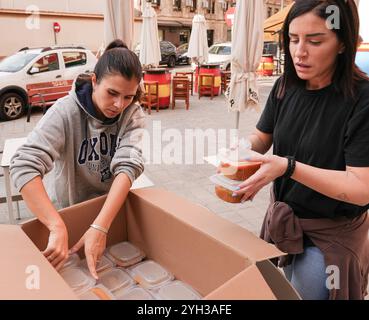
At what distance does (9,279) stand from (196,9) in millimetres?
31384

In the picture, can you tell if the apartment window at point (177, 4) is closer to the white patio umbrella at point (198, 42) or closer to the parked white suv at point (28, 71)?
the white patio umbrella at point (198, 42)

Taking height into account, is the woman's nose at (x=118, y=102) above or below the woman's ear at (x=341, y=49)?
below

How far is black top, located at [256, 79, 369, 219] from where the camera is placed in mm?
1053

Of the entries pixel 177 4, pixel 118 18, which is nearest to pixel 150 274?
pixel 118 18

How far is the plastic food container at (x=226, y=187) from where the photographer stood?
1.09m

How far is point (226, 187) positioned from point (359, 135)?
0.43 m

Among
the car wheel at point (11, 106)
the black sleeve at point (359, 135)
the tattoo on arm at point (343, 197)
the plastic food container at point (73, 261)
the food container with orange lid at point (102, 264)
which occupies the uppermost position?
the black sleeve at point (359, 135)

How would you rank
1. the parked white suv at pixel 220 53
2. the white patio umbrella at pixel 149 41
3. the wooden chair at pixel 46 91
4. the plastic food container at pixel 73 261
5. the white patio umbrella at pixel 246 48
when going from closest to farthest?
the plastic food container at pixel 73 261 → the white patio umbrella at pixel 246 48 → the wooden chair at pixel 46 91 → the white patio umbrella at pixel 149 41 → the parked white suv at pixel 220 53

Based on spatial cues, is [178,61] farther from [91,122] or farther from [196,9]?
[91,122]

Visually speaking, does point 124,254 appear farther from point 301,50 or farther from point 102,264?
point 301,50

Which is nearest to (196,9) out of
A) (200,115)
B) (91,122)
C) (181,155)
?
(200,115)

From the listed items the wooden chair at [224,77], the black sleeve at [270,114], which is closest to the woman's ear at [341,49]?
the black sleeve at [270,114]

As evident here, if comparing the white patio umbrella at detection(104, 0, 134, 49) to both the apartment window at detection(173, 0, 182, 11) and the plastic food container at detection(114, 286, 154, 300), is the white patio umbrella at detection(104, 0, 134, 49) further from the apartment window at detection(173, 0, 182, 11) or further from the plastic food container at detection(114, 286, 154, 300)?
the apartment window at detection(173, 0, 182, 11)

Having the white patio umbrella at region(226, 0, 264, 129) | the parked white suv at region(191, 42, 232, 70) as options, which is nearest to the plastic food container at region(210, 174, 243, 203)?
the white patio umbrella at region(226, 0, 264, 129)
